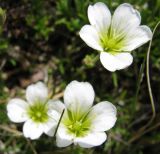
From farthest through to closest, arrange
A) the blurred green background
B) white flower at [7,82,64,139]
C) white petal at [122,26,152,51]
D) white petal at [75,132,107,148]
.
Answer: the blurred green background < white flower at [7,82,64,139] < white petal at [122,26,152,51] < white petal at [75,132,107,148]

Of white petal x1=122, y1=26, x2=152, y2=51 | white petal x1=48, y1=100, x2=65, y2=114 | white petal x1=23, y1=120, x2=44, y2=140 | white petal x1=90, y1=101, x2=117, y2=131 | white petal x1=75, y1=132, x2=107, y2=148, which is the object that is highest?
white petal x1=122, y1=26, x2=152, y2=51

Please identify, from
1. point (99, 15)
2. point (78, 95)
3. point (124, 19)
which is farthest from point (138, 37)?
point (78, 95)

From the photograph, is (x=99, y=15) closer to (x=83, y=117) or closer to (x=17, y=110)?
(x=83, y=117)

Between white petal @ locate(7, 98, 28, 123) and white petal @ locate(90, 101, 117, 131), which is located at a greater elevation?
white petal @ locate(90, 101, 117, 131)

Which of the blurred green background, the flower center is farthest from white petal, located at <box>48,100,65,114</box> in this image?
the blurred green background

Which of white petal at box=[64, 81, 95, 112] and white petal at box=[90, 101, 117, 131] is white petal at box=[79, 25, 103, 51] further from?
white petal at box=[90, 101, 117, 131]

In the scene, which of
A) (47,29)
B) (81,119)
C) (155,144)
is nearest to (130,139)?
(155,144)

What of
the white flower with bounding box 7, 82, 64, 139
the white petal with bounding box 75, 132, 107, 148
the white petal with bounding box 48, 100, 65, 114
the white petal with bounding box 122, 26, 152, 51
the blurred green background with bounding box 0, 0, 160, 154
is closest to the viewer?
the white petal with bounding box 75, 132, 107, 148

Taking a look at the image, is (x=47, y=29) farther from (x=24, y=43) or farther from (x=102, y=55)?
(x=102, y=55)
